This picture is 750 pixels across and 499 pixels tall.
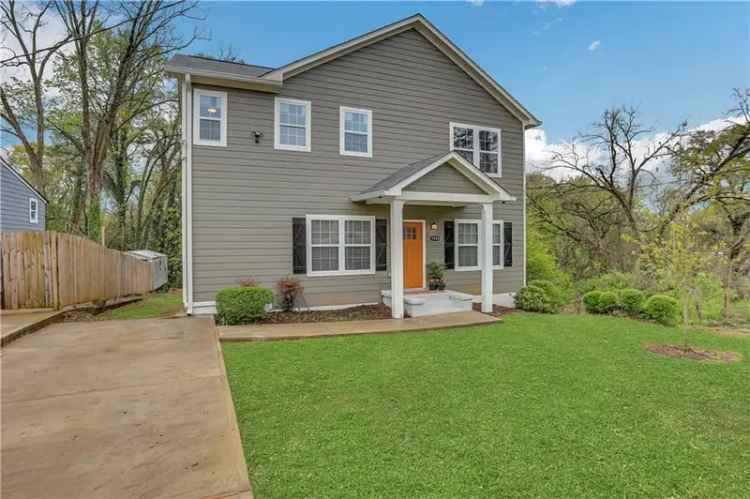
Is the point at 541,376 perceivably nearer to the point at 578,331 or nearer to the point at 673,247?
the point at 578,331

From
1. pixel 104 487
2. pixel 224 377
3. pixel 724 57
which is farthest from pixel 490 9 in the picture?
pixel 104 487

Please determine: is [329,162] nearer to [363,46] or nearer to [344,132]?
[344,132]

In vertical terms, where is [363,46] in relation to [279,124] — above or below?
above

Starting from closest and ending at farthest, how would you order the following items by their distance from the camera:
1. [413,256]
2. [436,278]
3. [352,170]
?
[352,170] → [436,278] → [413,256]

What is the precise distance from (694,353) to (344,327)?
632 cm

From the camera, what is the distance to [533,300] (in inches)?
417

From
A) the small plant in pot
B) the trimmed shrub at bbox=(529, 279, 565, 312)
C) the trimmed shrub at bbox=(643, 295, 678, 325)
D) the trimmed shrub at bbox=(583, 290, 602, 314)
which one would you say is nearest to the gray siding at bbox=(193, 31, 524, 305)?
the small plant in pot

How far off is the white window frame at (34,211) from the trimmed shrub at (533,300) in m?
Answer: 21.0

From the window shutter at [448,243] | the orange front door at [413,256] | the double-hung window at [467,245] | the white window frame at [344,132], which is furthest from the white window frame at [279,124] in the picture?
the double-hung window at [467,245]

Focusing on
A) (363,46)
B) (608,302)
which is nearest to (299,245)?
(363,46)

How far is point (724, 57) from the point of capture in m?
12.7

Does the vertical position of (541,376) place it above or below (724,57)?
below

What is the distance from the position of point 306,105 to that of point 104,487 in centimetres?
862

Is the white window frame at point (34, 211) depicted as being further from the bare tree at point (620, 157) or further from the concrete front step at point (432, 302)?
the bare tree at point (620, 157)
